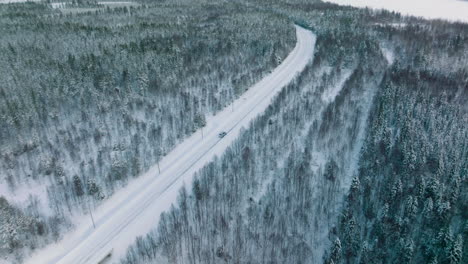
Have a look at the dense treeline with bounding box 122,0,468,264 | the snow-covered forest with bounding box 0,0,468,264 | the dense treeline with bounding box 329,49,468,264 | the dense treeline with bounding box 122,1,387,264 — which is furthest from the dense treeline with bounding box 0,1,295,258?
the dense treeline with bounding box 329,49,468,264

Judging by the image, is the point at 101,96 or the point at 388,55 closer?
the point at 101,96

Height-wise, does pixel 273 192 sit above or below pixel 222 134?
below

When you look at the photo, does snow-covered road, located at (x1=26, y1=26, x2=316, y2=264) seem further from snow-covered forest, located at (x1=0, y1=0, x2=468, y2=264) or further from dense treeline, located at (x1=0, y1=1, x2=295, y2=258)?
dense treeline, located at (x1=0, y1=1, x2=295, y2=258)

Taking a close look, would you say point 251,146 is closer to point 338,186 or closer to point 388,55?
point 338,186

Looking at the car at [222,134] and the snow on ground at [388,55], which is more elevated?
the snow on ground at [388,55]

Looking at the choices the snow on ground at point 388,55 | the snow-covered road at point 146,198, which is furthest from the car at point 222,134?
the snow on ground at point 388,55

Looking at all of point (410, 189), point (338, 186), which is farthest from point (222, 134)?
point (410, 189)

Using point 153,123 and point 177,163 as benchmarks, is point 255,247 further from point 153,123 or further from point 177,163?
point 153,123

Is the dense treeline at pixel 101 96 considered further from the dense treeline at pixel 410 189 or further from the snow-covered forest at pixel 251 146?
the dense treeline at pixel 410 189
